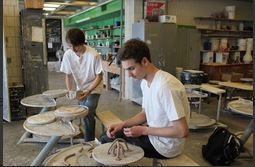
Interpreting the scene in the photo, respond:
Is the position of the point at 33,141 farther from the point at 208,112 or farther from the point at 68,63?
the point at 208,112

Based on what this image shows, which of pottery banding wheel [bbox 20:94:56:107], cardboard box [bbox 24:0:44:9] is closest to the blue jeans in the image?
pottery banding wheel [bbox 20:94:56:107]

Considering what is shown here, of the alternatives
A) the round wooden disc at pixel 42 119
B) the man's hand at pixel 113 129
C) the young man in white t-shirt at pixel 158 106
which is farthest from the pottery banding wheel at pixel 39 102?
the young man in white t-shirt at pixel 158 106

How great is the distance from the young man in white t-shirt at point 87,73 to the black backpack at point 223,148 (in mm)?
1347

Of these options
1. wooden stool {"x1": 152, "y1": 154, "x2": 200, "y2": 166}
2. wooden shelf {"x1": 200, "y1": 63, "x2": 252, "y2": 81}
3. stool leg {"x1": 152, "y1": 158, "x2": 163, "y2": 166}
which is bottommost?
stool leg {"x1": 152, "y1": 158, "x2": 163, "y2": 166}

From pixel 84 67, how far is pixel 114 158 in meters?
1.50

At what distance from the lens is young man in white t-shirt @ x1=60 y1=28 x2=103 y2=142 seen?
277 centimetres

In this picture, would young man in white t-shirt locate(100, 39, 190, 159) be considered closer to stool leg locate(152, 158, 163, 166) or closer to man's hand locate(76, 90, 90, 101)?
stool leg locate(152, 158, 163, 166)

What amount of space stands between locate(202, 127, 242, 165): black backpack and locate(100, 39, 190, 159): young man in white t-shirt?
1232 millimetres

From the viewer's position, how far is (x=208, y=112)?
193 inches

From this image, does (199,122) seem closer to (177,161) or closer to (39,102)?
(177,161)

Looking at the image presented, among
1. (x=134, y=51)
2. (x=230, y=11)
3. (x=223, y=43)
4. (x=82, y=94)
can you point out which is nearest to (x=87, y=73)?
(x=82, y=94)

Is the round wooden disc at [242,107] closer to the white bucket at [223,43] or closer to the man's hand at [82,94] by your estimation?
the man's hand at [82,94]

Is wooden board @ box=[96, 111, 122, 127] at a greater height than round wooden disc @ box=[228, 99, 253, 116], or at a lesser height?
lesser

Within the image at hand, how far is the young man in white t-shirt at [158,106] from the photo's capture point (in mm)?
1515
